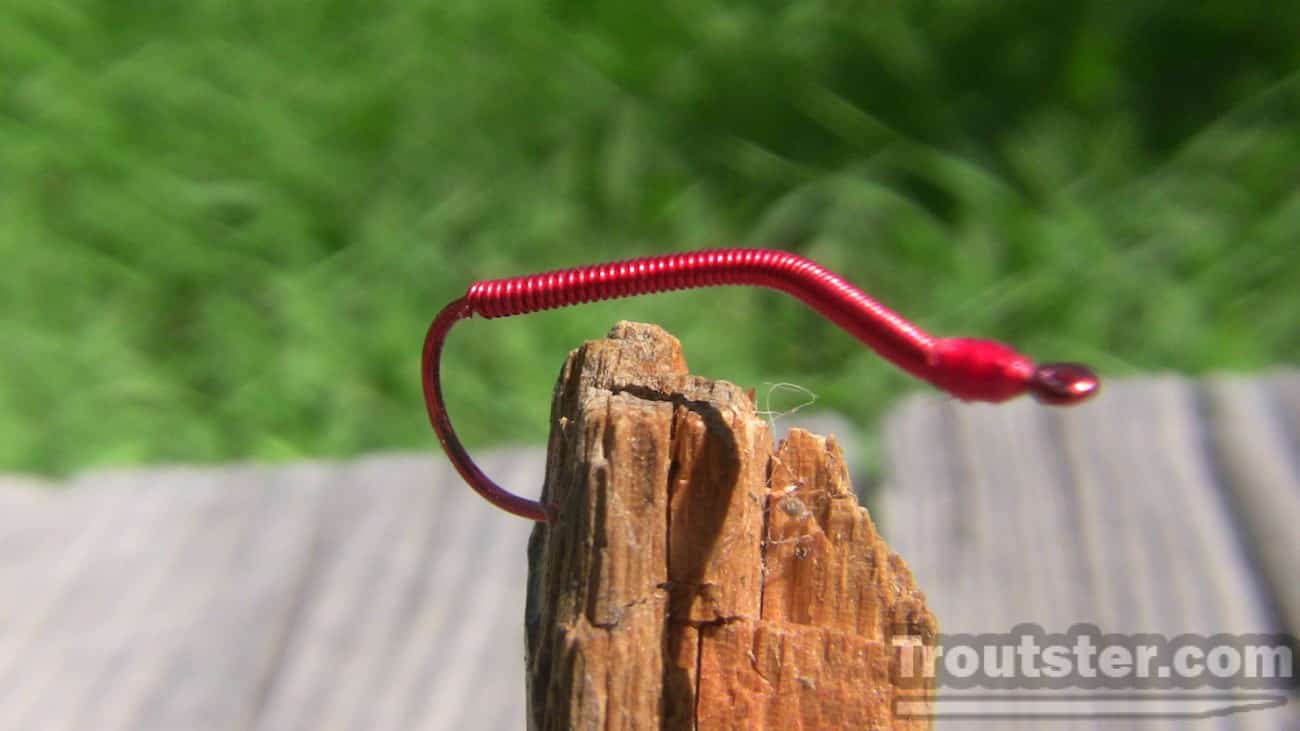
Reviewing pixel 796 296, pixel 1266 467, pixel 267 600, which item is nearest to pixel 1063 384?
pixel 796 296

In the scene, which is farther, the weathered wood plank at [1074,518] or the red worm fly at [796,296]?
the weathered wood plank at [1074,518]

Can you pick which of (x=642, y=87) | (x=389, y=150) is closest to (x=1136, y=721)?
(x=642, y=87)

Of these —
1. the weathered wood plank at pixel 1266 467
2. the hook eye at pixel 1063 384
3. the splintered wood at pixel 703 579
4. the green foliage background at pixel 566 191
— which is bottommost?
the splintered wood at pixel 703 579

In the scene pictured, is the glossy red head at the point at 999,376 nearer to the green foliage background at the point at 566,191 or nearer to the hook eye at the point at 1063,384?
the hook eye at the point at 1063,384

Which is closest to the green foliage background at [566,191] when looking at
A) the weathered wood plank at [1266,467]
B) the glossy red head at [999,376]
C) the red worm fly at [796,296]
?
the weathered wood plank at [1266,467]

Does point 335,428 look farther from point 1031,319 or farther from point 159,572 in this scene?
point 1031,319

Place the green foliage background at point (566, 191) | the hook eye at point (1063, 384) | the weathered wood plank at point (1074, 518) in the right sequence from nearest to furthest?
the hook eye at point (1063, 384)
the weathered wood plank at point (1074, 518)
the green foliage background at point (566, 191)

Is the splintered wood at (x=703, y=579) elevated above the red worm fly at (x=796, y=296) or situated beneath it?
situated beneath
